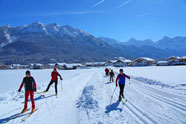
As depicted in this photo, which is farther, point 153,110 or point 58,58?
point 58,58

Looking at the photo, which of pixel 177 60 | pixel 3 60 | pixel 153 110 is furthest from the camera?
pixel 3 60

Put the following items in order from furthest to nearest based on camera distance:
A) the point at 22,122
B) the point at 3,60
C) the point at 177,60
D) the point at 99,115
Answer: the point at 3,60 → the point at 177,60 → the point at 99,115 → the point at 22,122

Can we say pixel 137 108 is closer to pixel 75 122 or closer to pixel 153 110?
pixel 153 110

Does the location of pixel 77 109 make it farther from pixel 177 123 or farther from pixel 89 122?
pixel 177 123

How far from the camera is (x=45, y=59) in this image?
542 ft

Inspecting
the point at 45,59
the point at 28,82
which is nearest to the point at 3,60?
the point at 45,59

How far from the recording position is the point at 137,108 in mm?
4965

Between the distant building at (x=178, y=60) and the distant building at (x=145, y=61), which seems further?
the distant building at (x=145, y=61)

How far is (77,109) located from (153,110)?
353 centimetres

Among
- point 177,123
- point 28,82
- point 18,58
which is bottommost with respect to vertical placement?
point 177,123

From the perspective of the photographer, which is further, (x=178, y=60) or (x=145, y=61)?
(x=145, y=61)

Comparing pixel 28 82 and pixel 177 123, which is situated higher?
pixel 28 82

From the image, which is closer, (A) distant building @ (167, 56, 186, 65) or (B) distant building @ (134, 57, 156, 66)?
(A) distant building @ (167, 56, 186, 65)

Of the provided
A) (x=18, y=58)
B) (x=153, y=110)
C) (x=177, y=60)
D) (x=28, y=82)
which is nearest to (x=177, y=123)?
(x=153, y=110)
